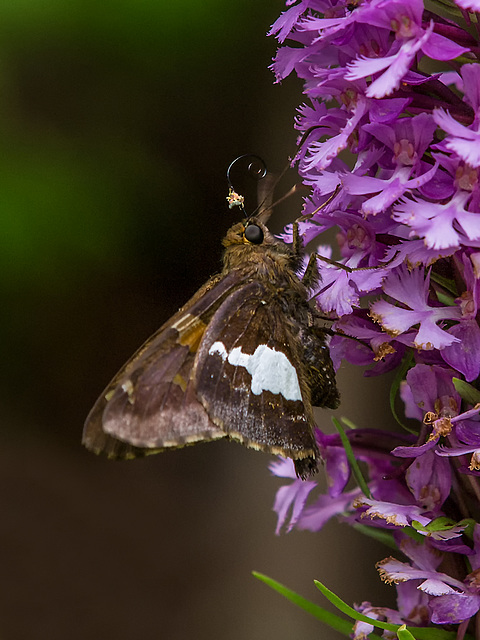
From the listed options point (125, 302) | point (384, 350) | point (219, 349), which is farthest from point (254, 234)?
point (125, 302)

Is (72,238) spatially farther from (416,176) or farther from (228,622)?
(416,176)

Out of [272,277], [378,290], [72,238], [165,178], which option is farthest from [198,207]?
[378,290]

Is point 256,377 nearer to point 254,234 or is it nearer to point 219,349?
point 219,349

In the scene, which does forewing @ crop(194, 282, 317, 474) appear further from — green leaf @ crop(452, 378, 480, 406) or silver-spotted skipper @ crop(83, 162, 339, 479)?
green leaf @ crop(452, 378, 480, 406)

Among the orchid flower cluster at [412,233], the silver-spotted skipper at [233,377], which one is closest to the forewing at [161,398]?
the silver-spotted skipper at [233,377]

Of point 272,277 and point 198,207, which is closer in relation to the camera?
point 272,277

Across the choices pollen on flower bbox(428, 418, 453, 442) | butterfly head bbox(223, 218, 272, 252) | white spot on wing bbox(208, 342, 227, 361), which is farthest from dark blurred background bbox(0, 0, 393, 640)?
pollen on flower bbox(428, 418, 453, 442)
